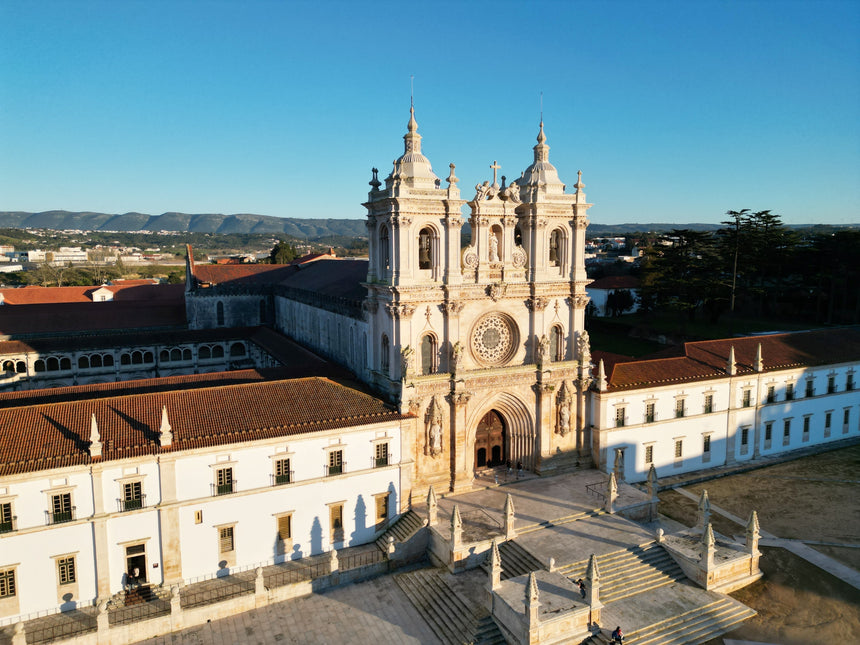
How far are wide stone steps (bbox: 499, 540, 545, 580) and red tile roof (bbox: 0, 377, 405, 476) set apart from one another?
851cm

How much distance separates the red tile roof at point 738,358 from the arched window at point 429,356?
11.9 meters

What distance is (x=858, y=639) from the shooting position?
23594 millimetres

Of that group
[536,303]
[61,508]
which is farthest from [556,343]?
[61,508]

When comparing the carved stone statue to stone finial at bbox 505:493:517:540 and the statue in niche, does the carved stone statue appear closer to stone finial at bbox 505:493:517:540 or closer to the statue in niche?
the statue in niche

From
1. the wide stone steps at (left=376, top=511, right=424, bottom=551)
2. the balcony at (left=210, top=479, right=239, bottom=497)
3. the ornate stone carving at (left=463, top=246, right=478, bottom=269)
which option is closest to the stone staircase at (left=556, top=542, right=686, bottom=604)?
the wide stone steps at (left=376, top=511, right=424, bottom=551)

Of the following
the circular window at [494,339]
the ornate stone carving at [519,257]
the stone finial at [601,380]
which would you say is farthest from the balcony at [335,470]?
the stone finial at [601,380]

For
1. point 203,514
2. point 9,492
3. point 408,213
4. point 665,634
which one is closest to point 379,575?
point 203,514

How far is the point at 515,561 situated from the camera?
2750 cm

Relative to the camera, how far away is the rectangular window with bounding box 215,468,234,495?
2716 cm

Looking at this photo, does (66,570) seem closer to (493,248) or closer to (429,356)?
(429,356)

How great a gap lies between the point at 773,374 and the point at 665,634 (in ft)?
80.8

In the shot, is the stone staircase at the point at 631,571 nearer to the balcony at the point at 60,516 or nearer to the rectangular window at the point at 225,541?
the rectangular window at the point at 225,541

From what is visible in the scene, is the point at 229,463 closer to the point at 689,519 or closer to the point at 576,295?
the point at 576,295

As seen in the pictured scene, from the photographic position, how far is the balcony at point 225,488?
89.0ft
